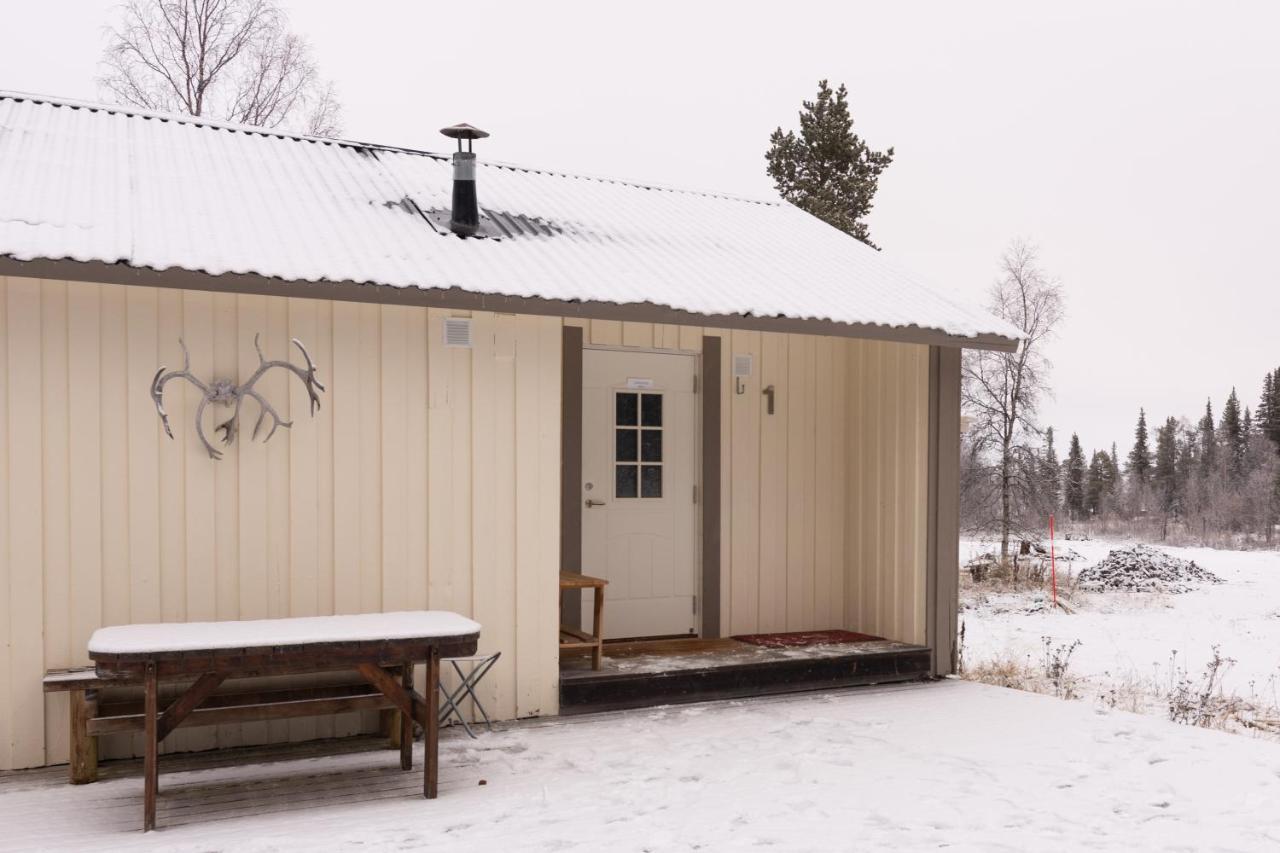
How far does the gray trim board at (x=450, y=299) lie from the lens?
4.62 metres

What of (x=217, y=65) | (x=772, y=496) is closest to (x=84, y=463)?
(x=772, y=496)

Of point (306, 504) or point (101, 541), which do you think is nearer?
point (101, 541)

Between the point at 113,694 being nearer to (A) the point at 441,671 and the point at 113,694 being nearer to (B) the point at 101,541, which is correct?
(B) the point at 101,541

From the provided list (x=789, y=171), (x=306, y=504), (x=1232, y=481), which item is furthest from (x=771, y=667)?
(x=1232, y=481)

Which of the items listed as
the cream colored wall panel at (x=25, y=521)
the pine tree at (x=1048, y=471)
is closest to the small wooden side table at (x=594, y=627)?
the cream colored wall panel at (x=25, y=521)

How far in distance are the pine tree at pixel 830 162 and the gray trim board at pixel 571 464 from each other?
1361 cm

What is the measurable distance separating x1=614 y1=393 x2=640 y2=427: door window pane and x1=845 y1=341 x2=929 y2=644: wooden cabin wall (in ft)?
5.63

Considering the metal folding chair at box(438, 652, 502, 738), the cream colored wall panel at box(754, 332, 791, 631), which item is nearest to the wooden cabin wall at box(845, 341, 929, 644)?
the cream colored wall panel at box(754, 332, 791, 631)

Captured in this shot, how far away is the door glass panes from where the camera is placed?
7.38m

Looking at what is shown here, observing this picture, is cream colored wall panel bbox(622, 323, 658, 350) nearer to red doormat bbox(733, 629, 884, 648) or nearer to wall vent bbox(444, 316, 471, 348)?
wall vent bbox(444, 316, 471, 348)

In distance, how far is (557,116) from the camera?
40156 mm

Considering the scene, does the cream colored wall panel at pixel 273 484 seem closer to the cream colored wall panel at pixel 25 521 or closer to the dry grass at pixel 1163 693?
the cream colored wall panel at pixel 25 521

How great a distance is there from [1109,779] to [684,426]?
3636 millimetres

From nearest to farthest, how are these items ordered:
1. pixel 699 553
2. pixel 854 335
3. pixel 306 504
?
1. pixel 306 504
2. pixel 854 335
3. pixel 699 553
